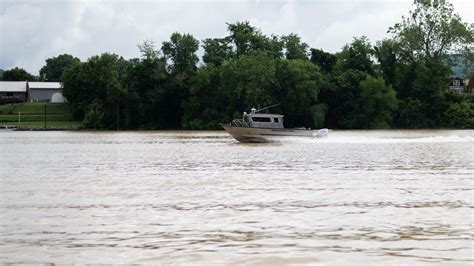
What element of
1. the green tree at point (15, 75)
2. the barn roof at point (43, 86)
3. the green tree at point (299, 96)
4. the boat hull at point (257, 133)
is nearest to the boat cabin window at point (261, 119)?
the boat hull at point (257, 133)

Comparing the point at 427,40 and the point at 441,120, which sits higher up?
the point at 427,40

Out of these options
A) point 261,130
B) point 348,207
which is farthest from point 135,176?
point 261,130

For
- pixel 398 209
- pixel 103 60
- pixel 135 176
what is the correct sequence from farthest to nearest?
pixel 103 60 < pixel 135 176 < pixel 398 209

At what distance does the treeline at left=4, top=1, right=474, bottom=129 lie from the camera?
3979 inches

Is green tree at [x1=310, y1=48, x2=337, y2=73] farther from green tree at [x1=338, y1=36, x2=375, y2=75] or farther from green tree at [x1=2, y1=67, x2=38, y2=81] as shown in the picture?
green tree at [x1=2, y1=67, x2=38, y2=81]

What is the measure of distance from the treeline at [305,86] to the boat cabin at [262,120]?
4209 cm

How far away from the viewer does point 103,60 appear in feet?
394

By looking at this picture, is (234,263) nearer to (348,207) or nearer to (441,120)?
(348,207)

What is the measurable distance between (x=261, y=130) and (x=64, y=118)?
77589 millimetres

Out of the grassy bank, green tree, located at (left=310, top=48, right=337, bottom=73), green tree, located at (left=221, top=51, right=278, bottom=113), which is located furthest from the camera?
the grassy bank

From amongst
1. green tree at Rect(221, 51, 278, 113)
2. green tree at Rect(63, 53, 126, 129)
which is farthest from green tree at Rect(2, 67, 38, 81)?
green tree at Rect(221, 51, 278, 113)

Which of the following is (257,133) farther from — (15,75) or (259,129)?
(15,75)

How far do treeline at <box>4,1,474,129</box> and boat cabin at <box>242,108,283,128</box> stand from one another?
138 feet

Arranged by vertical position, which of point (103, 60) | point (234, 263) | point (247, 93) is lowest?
point (234, 263)
